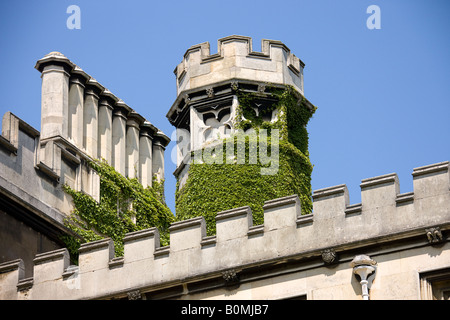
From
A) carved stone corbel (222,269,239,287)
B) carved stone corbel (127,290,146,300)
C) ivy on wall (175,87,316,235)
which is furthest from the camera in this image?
ivy on wall (175,87,316,235)

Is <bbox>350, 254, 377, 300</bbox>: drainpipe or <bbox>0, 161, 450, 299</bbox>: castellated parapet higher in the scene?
<bbox>0, 161, 450, 299</bbox>: castellated parapet

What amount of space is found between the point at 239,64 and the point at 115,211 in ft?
18.0

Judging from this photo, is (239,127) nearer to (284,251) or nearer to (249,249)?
(249,249)

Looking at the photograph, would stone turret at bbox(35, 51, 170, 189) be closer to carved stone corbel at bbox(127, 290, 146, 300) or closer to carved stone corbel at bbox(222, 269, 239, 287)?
carved stone corbel at bbox(127, 290, 146, 300)

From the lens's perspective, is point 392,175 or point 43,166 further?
point 43,166

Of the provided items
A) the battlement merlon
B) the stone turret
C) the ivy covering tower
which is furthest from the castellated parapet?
A: the battlement merlon

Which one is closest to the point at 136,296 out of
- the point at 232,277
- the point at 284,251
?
the point at 232,277

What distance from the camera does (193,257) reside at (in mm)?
29531

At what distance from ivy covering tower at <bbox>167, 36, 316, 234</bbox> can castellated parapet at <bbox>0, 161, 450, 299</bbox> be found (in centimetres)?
616

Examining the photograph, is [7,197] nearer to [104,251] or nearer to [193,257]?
[104,251]

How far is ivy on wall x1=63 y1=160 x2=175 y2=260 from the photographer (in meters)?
37.2

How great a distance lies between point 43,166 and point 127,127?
893 centimetres

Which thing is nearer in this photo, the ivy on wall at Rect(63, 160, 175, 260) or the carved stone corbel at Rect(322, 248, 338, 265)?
the carved stone corbel at Rect(322, 248, 338, 265)
